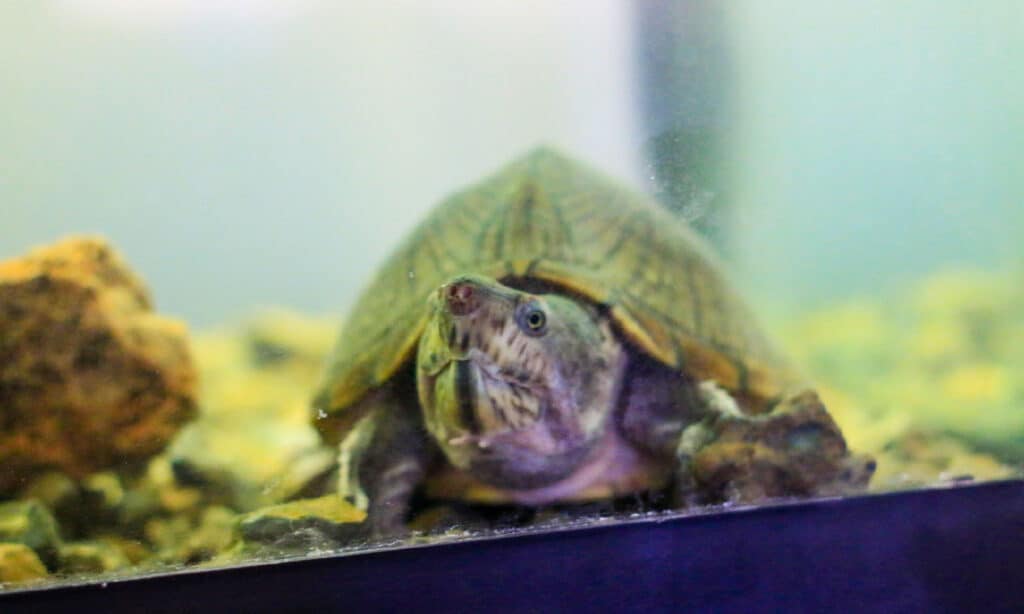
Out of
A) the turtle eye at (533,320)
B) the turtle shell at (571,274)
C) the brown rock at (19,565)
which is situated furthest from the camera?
the turtle shell at (571,274)

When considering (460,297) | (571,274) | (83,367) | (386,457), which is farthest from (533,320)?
(83,367)

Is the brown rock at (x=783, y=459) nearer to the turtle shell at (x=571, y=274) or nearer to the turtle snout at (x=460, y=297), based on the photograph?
the turtle shell at (x=571, y=274)

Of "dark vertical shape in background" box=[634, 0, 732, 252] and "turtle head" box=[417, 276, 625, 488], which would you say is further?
"dark vertical shape in background" box=[634, 0, 732, 252]

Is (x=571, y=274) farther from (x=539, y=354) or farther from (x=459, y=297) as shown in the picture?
(x=459, y=297)

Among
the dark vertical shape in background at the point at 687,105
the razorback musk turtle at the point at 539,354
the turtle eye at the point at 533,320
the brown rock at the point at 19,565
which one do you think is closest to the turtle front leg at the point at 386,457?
the razorback musk turtle at the point at 539,354

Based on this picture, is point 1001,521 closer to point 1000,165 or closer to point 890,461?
point 890,461

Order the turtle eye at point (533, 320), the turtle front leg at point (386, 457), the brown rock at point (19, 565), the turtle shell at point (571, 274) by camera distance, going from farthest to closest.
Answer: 1. the turtle shell at point (571, 274)
2. the turtle front leg at point (386, 457)
3. the turtle eye at point (533, 320)
4. the brown rock at point (19, 565)

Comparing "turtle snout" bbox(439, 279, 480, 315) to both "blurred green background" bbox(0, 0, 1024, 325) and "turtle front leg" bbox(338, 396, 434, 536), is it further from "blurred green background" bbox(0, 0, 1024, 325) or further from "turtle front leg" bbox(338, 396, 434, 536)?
"blurred green background" bbox(0, 0, 1024, 325)

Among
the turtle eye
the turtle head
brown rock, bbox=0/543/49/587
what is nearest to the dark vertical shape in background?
the turtle head
